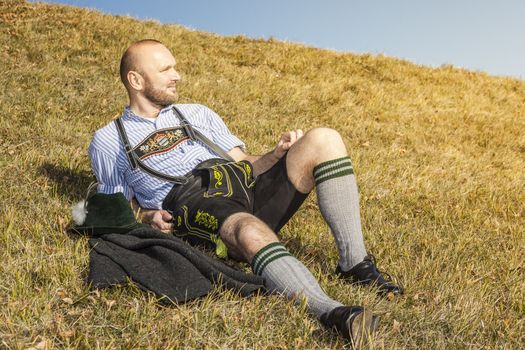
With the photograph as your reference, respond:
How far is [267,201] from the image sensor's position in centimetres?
420

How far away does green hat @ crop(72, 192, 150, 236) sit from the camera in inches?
155

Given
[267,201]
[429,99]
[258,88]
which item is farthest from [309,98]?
[267,201]

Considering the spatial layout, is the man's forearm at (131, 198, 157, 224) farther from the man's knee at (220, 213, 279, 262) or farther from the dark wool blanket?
the man's knee at (220, 213, 279, 262)

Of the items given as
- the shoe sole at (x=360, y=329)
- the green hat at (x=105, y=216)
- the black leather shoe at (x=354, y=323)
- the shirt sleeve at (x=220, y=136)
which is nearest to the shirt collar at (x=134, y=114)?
→ the shirt sleeve at (x=220, y=136)

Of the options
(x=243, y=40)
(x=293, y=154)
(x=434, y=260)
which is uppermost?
(x=243, y=40)

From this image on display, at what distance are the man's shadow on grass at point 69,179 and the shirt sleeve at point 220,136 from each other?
61.6 inches

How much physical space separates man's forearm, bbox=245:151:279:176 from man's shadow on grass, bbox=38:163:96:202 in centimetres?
199

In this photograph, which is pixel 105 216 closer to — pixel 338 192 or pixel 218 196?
pixel 218 196

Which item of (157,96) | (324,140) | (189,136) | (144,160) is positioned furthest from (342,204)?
(157,96)

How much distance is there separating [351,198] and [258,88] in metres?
7.83

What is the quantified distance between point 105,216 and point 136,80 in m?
1.44

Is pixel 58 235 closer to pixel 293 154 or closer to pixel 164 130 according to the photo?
pixel 164 130

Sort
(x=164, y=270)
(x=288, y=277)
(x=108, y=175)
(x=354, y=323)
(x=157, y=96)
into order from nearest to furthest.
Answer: (x=354, y=323), (x=288, y=277), (x=164, y=270), (x=108, y=175), (x=157, y=96)

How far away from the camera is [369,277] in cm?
369
